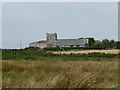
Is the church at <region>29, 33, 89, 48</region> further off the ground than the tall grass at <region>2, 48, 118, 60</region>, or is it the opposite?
the church at <region>29, 33, 89, 48</region>

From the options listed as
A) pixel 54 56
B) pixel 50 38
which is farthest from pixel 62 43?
pixel 54 56

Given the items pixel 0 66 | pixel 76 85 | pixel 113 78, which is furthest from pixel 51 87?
pixel 0 66

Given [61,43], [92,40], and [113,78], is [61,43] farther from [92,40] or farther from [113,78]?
[113,78]

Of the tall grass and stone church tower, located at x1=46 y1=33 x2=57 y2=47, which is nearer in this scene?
the tall grass

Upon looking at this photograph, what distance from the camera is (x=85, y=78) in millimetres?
3529

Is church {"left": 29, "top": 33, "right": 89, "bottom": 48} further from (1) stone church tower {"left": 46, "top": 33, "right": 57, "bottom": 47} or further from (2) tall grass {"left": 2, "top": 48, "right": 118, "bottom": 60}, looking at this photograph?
(2) tall grass {"left": 2, "top": 48, "right": 118, "bottom": 60}

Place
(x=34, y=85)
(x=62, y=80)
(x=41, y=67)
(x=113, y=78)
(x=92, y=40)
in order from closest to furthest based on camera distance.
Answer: (x=34, y=85) < (x=62, y=80) < (x=113, y=78) < (x=41, y=67) < (x=92, y=40)

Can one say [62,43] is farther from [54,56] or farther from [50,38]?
[54,56]

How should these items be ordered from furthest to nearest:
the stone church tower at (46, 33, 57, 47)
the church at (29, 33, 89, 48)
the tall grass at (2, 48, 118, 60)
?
the stone church tower at (46, 33, 57, 47)
the church at (29, 33, 89, 48)
the tall grass at (2, 48, 118, 60)

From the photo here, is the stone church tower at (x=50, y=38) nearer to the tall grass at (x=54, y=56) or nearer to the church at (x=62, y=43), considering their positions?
the church at (x=62, y=43)

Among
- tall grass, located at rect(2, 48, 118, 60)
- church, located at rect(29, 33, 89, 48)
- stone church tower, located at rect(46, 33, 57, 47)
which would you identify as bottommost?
tall grass, located at rect(2, 48, 118, 60)

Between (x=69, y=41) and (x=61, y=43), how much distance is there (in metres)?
4.60

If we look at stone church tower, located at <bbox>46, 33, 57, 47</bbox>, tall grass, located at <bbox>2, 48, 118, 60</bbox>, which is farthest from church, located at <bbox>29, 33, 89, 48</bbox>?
tall grass, located at <bbox>2, 48, 118, 60</bbox>

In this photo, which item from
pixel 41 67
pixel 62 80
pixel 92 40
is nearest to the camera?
pixel 62 80
